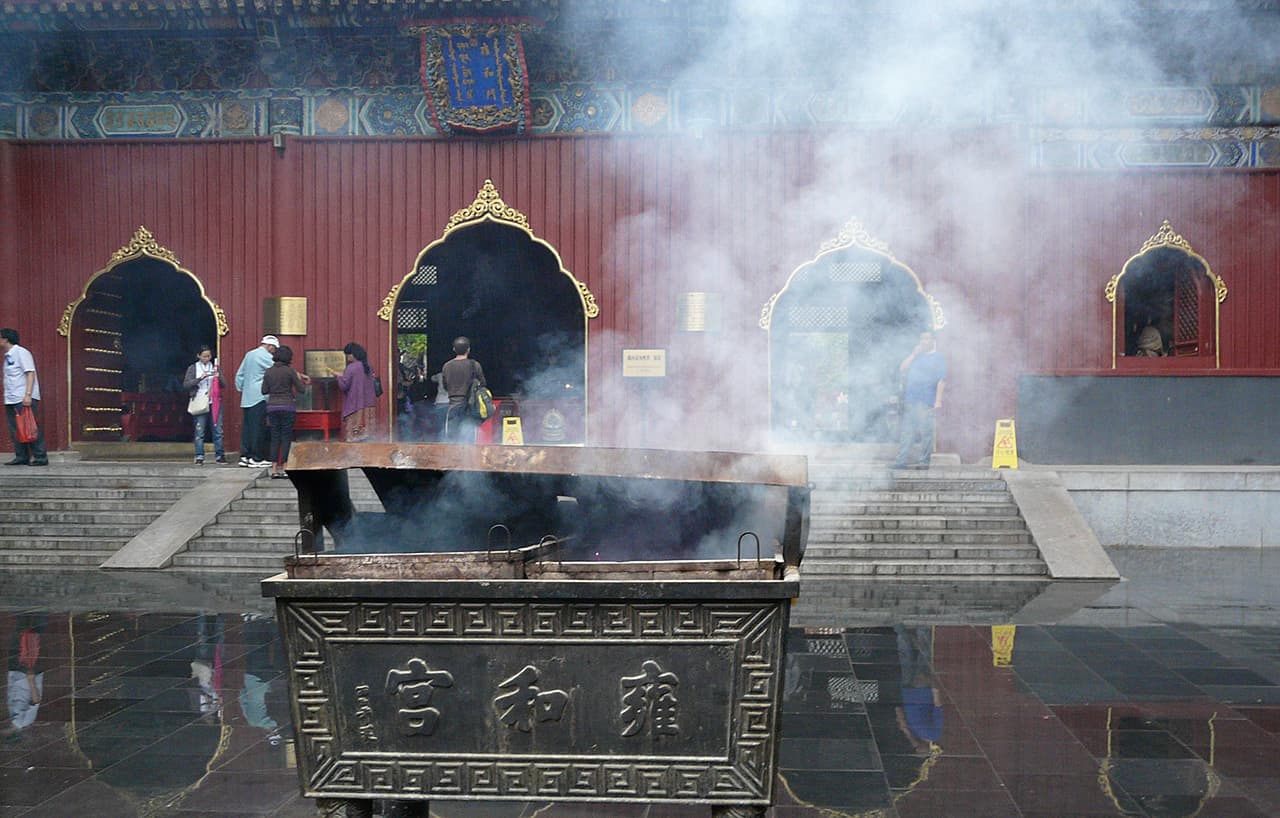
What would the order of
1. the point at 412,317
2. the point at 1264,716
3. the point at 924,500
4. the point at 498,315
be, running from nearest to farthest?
the point at 1264,716, the point at 924,500, the point at 498,315, the point at 412,317

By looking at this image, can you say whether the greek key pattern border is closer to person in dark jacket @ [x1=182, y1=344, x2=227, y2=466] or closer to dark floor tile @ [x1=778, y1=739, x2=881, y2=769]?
dark floor tile @ [x1=778, y1=739, x2=881, y2=769]

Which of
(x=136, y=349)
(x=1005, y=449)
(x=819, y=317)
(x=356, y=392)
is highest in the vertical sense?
(x=819, y=317)

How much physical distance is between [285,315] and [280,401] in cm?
225

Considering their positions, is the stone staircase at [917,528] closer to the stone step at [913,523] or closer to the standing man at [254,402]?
the stone step at [913,523]

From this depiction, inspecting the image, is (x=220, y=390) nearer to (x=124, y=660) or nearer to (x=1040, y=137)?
(x=124, y=660)

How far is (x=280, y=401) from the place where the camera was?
990 centimetres

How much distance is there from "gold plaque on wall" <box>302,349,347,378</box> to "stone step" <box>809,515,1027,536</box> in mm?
5678

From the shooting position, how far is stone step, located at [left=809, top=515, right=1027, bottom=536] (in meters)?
9.04

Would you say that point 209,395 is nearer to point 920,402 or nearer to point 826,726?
point 920,402

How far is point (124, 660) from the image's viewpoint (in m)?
5.56

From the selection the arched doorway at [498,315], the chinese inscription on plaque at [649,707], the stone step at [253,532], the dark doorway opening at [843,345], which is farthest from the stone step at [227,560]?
the arched doorway at [498,315]

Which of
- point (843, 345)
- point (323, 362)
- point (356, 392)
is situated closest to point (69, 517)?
point (356, 392)

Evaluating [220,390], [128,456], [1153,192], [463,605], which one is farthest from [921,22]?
[128,456]

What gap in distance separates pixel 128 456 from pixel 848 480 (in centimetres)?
846
